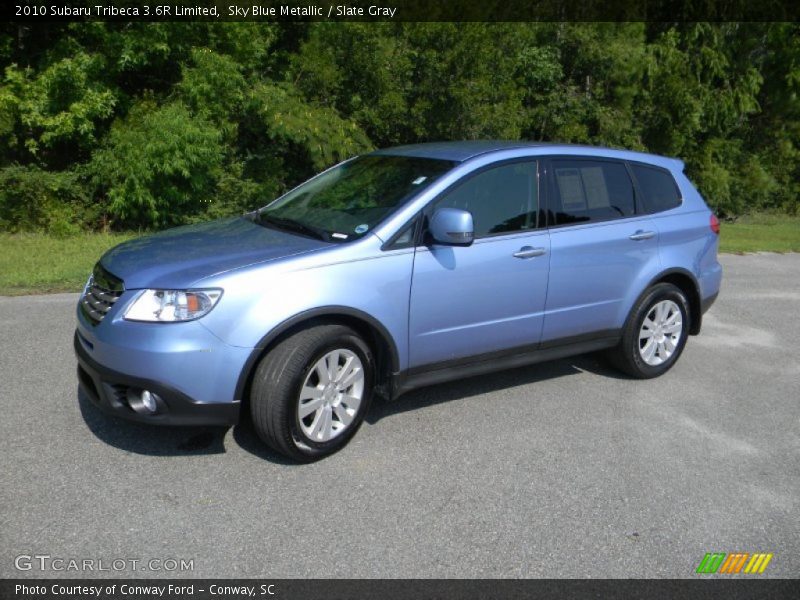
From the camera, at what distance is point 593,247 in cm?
548

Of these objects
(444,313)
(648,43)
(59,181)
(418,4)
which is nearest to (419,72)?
(418,4)

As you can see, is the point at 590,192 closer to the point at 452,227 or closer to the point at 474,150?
the point at 474,150

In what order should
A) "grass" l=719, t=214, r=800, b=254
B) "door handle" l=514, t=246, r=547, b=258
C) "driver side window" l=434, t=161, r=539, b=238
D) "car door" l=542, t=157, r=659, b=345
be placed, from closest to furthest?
"driver side window" l=434, t=161, r=539, b=238
"door handle" l=514, t=246, r=547, b=258
"car door" l=542, t=157, r=659, b=345
"grass" l=719, t=214, r=800, b=254

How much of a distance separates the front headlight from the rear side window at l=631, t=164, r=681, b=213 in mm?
3564

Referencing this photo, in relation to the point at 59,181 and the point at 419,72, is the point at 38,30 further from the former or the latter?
the point at 419,72

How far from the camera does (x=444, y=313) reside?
4.76 m

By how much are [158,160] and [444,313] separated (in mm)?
8724

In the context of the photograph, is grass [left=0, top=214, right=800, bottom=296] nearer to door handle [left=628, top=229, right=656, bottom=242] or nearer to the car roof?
the car roof

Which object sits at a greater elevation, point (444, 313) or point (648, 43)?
point (648, 43)

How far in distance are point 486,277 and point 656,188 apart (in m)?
2.07

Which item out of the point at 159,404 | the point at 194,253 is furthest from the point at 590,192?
the point at 159,404

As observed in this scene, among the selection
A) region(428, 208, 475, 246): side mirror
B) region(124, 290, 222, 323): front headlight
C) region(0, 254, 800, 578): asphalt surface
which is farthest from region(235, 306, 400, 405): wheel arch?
region(428, 208, 475, 246): side mirror

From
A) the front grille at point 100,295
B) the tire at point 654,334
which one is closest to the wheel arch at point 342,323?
the front grille at point 100,295

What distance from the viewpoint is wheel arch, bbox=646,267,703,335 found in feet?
19.8
